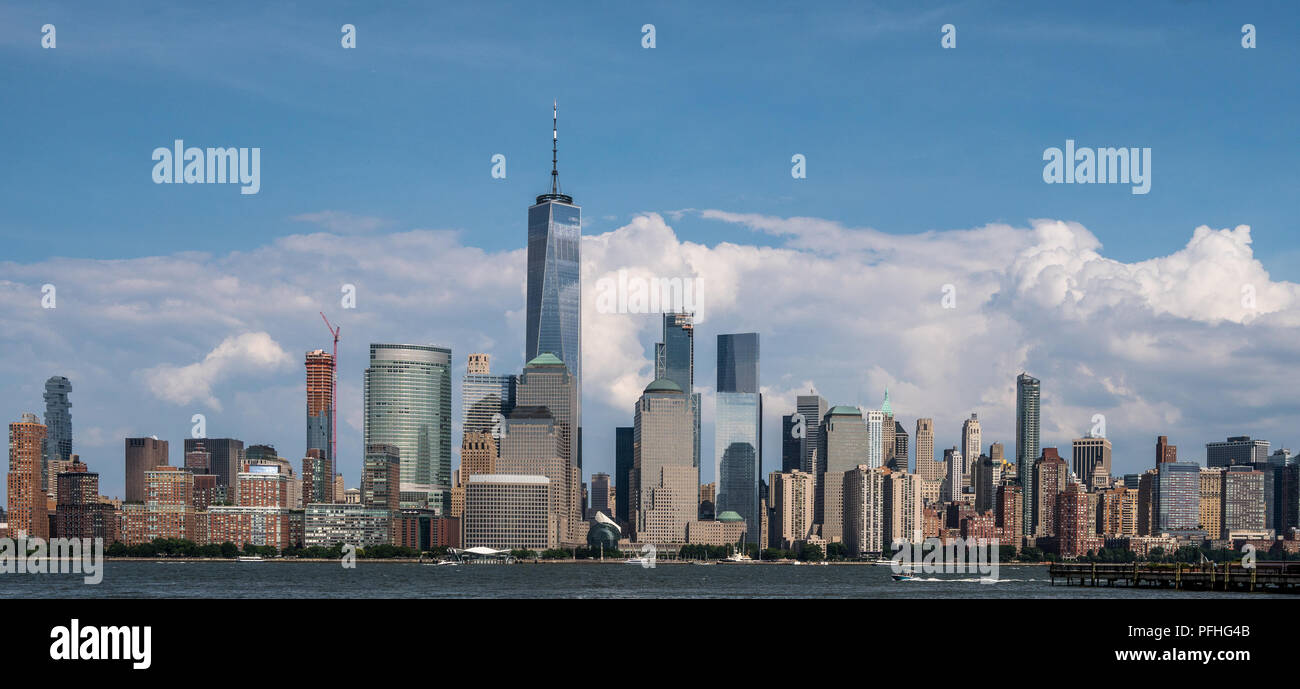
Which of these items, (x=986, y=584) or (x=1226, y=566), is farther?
(x=986, y=584)
